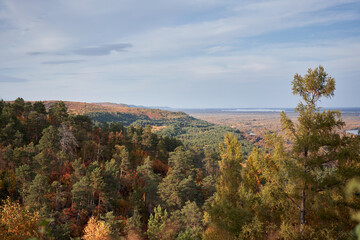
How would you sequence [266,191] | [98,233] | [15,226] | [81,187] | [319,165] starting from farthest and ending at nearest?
[81,187] → [98,233] → [15,226] → [266,191] → [319,165]

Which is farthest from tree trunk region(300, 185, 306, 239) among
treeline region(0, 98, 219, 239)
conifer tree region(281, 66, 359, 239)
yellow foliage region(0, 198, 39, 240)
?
treeline region(0, 98, 219, 239)

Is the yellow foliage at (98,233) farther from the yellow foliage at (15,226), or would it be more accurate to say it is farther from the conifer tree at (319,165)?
the conifer tree at (319,165)

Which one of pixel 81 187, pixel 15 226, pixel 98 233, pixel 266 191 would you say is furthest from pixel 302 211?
pixel 81 187

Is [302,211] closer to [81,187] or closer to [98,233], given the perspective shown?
[98,233]

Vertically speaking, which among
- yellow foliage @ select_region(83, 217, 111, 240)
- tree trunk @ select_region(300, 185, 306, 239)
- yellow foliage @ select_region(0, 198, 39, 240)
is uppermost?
tree trunk @ select_region(300, 185, 306, 239)

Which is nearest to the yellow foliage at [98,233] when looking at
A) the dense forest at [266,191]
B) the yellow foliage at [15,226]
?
the dense forest at [266,191]

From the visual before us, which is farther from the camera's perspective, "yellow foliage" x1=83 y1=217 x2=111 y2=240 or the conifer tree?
"yellow foliage" x1=83 y1=217 x2=111 y2=240

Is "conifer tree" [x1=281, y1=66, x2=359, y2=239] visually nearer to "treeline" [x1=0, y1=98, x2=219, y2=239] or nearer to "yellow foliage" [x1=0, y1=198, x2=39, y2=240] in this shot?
"yellow foliage" [x1=0, y1=198, x2=39, y2=240]

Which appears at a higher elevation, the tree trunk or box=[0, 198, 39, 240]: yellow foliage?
the tree trunk

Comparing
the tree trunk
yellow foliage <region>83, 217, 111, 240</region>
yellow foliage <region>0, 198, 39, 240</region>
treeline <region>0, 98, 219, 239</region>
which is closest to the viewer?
the tree trunk

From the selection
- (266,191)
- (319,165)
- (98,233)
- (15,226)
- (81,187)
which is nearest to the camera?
(319,165)

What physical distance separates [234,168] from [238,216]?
13.8 feet

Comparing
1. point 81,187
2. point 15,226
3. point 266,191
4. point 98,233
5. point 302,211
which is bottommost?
point 98,233

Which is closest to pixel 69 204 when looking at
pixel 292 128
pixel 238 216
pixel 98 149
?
pixel 98 149
